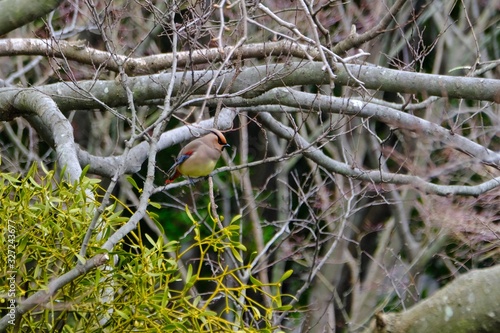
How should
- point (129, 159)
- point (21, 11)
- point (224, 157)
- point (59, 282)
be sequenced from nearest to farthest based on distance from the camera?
point (59, 282)
point (21, 11)
point (129, 159)
point (224, 157)

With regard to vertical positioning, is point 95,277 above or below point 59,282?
below

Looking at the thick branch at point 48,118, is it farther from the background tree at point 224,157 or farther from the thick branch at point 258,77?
the thick branch at point 258,77

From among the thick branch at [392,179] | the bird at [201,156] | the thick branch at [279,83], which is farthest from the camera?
the bird at [201,156]

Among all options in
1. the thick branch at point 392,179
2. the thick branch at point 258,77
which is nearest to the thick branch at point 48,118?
the thick branch at point 258,77

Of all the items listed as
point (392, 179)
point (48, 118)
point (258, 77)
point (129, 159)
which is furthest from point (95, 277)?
point (392, 179)

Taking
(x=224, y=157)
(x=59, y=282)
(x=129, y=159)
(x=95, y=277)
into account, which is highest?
(x=59, y=282)

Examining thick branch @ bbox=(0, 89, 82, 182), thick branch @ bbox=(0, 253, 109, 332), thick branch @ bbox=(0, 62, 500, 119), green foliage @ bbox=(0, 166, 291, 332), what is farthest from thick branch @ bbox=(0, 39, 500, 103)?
thick branch @ bbox=(0, 253, 109, 332)

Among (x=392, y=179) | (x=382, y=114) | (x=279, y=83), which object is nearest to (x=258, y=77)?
(x=279, y=83)

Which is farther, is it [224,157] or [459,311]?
[224,157]

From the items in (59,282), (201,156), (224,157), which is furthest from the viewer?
(224,157)

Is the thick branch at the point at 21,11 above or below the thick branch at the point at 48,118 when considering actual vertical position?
above

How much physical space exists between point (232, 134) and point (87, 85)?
5.47 m

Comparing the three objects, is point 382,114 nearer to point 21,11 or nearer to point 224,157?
point 21,11

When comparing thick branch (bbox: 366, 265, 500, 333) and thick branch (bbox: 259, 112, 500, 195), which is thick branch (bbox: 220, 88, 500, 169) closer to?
thick branch (bbox: 259, 112, 500, 195)
